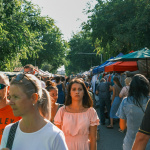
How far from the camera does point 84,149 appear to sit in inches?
141

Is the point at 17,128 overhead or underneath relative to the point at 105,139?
overhead

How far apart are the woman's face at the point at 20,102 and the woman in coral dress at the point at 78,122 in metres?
1.85

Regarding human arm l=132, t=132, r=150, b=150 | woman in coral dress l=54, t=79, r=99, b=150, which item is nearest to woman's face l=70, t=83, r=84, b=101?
woman in coral dress l=54, t=79, r=99, b=150

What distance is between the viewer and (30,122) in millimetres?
1898

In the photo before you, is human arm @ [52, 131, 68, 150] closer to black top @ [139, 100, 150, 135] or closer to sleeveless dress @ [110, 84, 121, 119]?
black top @ [139, 100, 150, 135]

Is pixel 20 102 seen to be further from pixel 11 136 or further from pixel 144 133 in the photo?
pixel 144 133

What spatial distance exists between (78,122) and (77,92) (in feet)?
1.57

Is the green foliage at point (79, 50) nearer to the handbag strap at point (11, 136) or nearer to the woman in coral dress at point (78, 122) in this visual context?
the woman in coral dress at point (78, 122)

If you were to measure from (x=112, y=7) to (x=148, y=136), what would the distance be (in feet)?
66.9

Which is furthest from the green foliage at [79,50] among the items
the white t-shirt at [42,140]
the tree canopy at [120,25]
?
the white t-shirt at [42,140]

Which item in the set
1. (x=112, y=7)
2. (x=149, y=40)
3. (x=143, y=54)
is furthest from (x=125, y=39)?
(x=143, y=54)

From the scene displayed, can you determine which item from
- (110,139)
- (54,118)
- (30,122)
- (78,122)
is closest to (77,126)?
(78,122)

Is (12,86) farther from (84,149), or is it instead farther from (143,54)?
(143,54)

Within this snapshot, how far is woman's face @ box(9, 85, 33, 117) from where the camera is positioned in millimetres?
1881
